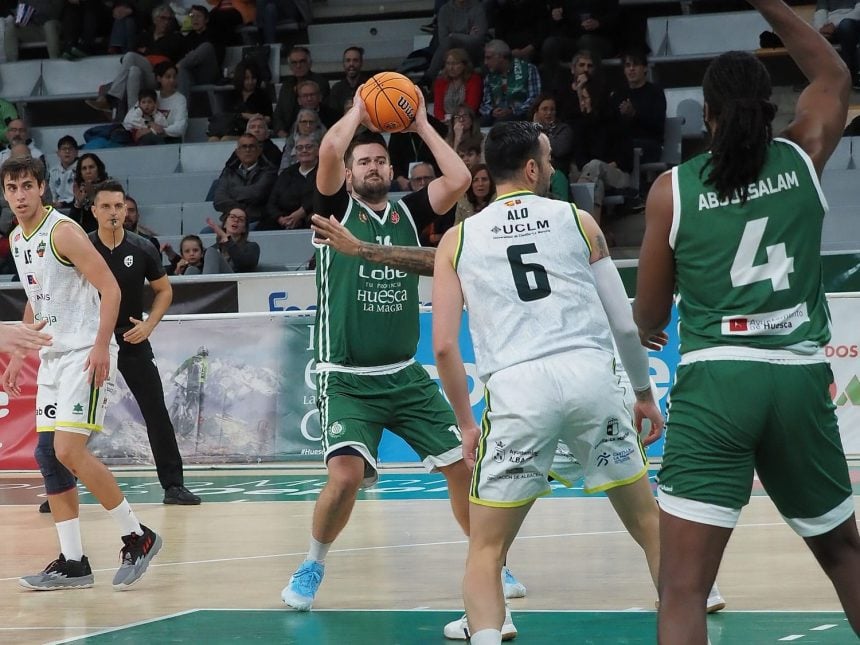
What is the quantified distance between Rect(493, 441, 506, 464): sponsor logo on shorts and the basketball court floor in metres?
1.11

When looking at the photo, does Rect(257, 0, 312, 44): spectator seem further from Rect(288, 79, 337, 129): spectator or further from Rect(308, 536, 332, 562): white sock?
Rect(308, 536, 332, 562): white sock

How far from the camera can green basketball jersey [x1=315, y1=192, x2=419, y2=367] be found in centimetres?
623

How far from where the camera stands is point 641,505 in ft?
17.4

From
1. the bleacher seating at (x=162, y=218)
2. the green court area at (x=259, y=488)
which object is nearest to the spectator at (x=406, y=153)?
the bleacher seating at (x=162, y=218)

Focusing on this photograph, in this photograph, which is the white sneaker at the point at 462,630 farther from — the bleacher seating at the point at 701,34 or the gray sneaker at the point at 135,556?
the bleacher seating at the point at 701,34

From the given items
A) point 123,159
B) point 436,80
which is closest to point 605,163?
point 436,80

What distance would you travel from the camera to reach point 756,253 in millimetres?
3816

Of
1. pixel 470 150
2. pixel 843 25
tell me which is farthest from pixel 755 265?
pixel 843 25

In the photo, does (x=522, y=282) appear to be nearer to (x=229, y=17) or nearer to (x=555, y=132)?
(x=555, y=132)

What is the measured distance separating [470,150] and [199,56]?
6.93 meters

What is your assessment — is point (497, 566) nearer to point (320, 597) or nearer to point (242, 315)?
point (320, 597)

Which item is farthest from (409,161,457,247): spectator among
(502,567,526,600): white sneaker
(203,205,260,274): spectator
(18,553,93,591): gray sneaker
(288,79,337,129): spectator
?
(502,567,526,600): white sneaker

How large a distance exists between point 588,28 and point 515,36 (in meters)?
0.92

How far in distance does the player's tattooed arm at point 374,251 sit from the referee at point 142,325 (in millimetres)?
4013
